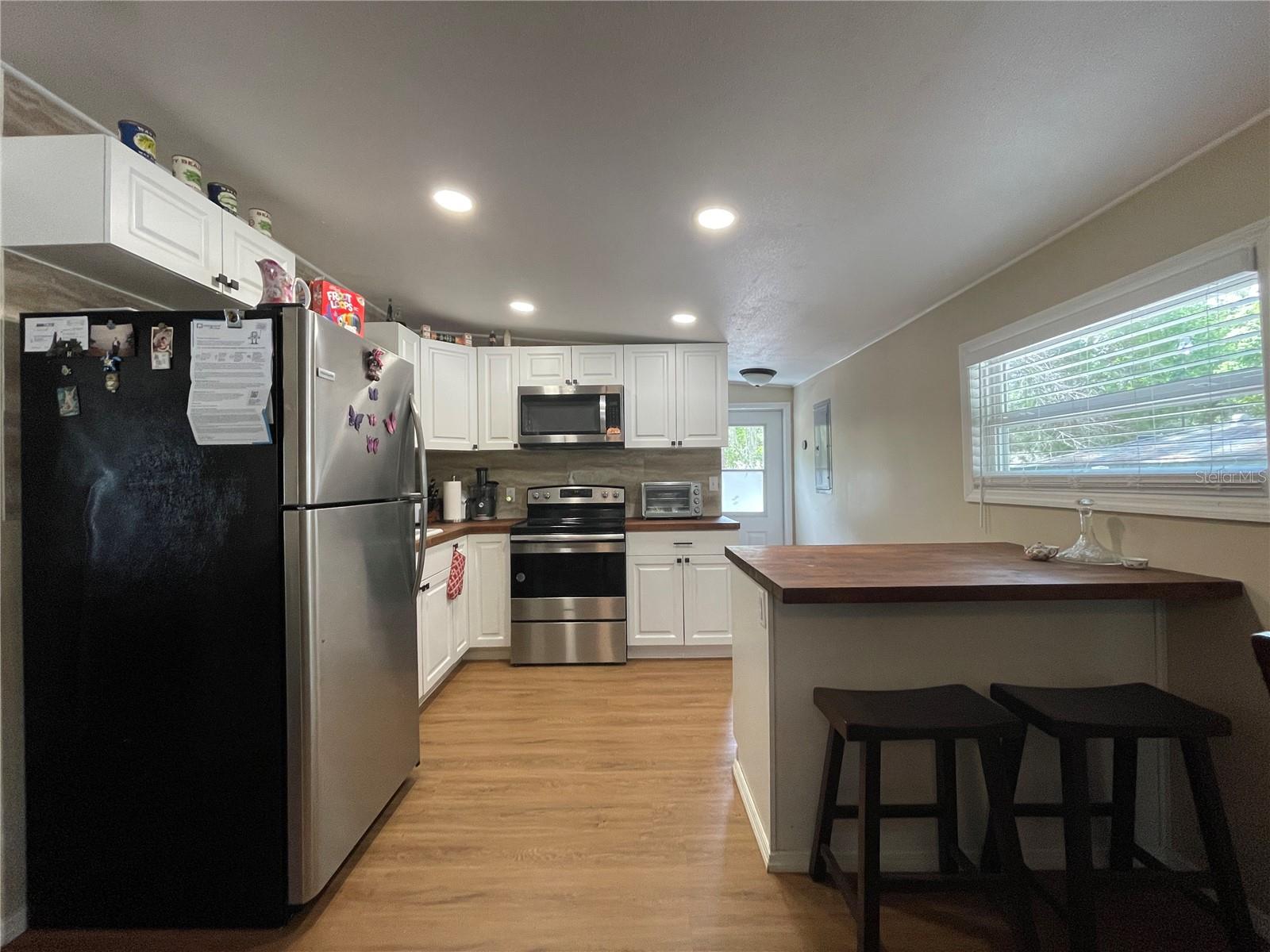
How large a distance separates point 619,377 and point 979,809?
9.77 ft

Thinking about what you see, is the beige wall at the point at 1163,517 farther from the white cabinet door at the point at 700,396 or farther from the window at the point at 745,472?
the window at the point at 745,472

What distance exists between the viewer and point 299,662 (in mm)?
1409

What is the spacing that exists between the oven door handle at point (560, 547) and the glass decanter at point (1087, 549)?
7.47 feet

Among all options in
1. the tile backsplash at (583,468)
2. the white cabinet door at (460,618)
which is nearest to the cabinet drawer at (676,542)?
the tile backsplash at (583,468)

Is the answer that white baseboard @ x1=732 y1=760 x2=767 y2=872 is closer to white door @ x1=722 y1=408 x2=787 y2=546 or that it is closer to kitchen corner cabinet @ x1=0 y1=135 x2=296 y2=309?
kitchen corner cabinet @ x1=0 y1=135 x2=296 y2=309

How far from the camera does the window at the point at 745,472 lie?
5793mm

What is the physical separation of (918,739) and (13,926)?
7.70ft

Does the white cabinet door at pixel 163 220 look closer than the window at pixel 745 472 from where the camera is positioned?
Yes

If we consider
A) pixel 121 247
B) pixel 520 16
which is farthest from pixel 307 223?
pixel 520 16

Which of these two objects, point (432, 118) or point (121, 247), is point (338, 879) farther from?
point (432, 118)

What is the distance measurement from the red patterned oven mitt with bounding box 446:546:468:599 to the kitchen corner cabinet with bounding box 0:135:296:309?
1.83 m

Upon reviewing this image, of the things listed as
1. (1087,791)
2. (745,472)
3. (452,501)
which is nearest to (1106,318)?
(1087,791)

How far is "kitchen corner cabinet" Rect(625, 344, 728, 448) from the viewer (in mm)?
3752

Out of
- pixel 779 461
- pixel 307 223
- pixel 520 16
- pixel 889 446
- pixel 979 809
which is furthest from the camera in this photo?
pixel 779 461
